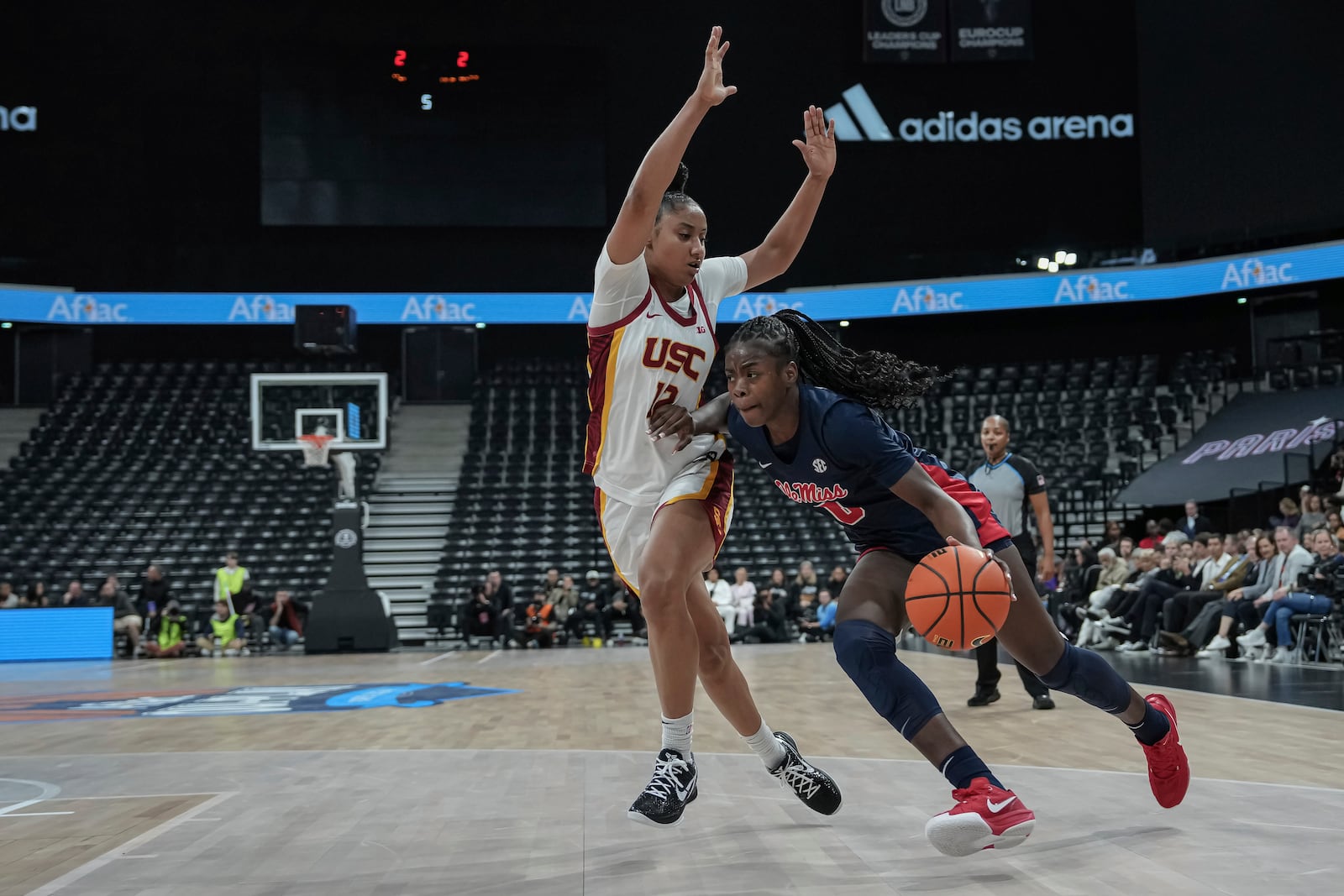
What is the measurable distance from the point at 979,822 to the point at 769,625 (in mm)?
13294

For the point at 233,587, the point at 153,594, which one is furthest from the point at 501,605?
the point at 153,594

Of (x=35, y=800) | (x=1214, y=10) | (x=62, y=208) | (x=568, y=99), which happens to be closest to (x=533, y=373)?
(x=568, y=99)

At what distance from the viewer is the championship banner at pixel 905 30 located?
2303 cm

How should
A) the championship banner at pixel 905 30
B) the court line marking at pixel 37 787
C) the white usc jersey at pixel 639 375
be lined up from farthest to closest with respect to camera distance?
the championship banner at pixel 905 30 < the court line marking at pixel 37 787 < the white usc jersey at pixel 639 375

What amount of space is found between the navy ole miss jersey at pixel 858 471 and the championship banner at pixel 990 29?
2174cm

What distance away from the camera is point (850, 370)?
11.1 ft

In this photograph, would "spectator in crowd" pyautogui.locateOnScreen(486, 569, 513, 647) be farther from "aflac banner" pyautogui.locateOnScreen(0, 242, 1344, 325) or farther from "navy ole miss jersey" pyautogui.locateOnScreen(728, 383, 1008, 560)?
"navy ole miss jersey" pyautogui.locateOnScreen(728, 383, 1008, 560)

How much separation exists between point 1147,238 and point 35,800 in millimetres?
23244

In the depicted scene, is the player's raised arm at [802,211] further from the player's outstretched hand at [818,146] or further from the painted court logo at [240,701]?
the painted court logo at [240,701]

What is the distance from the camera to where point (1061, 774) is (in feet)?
13.4

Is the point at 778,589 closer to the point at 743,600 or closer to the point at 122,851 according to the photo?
the point at 743,600

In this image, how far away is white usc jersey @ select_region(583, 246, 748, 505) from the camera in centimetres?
356

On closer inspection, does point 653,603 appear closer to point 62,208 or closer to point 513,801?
point 513,801

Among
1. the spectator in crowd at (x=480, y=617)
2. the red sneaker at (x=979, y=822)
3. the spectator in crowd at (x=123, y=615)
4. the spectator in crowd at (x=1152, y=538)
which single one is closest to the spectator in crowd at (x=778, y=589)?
the spectator in crowd at (x=480, y=617)
